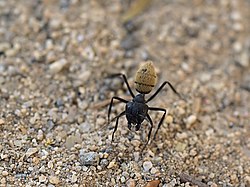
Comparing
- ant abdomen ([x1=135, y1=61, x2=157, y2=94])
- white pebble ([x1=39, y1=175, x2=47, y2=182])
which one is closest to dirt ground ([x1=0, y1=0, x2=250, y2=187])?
white pebble ([x1=39, y1=175, x2=47, y2=182])

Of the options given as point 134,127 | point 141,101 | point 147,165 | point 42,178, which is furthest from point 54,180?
point 141,101

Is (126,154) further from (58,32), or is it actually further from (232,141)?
(58,32)

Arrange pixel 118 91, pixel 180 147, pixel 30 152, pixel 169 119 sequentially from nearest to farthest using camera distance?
pixel 30 152 < pixel 180 147 < pixel 169 119 < pixel 118 91

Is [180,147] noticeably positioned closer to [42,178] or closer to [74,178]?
[74,178]

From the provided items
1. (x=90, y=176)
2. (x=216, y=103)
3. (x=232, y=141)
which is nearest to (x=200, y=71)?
(x=216, y=103)

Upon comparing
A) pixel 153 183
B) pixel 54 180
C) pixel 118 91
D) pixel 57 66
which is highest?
pixel 57 66

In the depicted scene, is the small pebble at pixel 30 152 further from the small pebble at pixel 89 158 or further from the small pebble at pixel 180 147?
the small pebble at pixel 180 147
